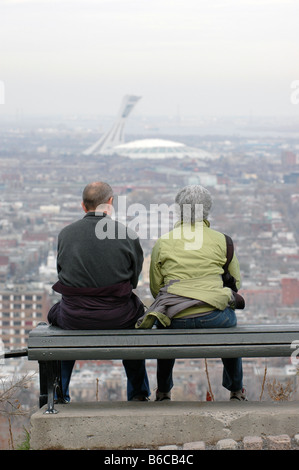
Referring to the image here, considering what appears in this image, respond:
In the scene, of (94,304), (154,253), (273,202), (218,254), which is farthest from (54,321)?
(273,202)

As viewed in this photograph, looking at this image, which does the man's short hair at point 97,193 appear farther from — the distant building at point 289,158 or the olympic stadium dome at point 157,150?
the olympic stadium dome at point 157,150

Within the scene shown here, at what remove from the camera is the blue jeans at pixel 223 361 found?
9.96 ft

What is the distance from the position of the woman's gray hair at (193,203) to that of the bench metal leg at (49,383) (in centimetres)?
73

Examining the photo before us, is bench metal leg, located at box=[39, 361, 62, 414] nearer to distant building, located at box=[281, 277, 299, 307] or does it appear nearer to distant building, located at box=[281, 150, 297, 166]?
distant building, located at box=[281, 277, 299, 307]

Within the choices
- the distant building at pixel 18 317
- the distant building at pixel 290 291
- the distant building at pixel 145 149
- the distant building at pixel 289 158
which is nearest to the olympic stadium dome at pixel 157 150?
the distant building at pixel 145 149

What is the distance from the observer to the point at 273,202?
5609cm

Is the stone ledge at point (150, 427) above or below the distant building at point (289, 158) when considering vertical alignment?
below

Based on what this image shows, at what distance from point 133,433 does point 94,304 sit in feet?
1.53

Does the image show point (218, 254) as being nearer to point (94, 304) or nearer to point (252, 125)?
point (94, 304)

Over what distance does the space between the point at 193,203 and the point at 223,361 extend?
612mm

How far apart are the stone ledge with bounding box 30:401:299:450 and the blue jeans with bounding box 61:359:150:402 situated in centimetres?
26

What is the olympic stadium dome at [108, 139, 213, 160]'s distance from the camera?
71375 mm
